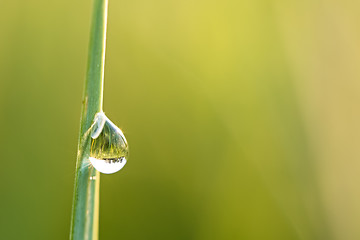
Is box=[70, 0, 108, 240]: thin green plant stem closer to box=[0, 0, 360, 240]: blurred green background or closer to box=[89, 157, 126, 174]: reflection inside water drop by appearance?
box=[89, 157, 126, 174]: reflection inside water drop

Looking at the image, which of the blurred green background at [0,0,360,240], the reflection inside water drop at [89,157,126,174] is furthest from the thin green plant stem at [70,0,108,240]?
the blurred green background at [0,0,360,240]

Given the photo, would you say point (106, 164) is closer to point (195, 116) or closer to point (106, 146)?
point (106, 146)

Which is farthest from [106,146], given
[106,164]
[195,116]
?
[195,116]

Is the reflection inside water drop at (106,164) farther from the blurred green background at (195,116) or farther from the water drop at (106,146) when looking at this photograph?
the blurred green background at (195,116)

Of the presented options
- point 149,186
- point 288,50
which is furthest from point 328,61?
point 149,186

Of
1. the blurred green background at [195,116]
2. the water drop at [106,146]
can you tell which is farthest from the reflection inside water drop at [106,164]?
the blurred green background at [195,116]

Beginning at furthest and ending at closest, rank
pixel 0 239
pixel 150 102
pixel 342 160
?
1. pixel 150 102
2. pixel 342 160
3. pixel 0 239

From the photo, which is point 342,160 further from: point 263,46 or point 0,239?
point 0,239

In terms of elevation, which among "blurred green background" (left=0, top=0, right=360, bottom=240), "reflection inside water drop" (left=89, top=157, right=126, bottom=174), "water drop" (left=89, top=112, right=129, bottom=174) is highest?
"blurred green background" (left=0, top=0, right=360, bottom=240)
